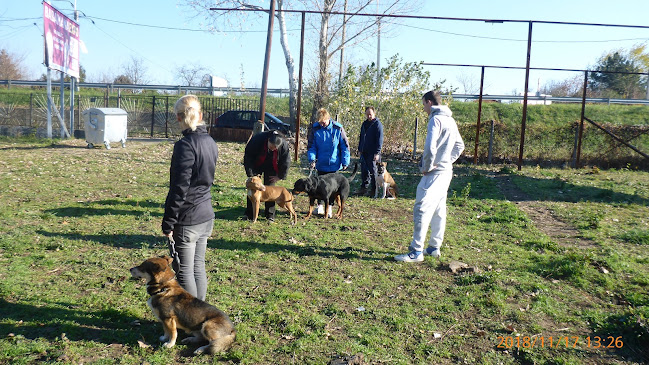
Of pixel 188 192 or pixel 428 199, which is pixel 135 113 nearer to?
pixel 428 199

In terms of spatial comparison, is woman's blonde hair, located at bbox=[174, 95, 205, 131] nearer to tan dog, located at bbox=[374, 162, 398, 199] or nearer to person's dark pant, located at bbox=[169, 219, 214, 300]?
person's dark pant, located at bbox=[169, 219, 214, 300]

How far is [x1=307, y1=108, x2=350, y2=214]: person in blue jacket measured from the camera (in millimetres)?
7754

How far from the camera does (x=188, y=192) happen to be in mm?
3580

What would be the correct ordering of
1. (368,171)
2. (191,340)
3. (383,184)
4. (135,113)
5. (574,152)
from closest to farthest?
(191,340)
(383,184)
(368,171)
(574,152)
(135,113)

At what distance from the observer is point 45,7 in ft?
55.0

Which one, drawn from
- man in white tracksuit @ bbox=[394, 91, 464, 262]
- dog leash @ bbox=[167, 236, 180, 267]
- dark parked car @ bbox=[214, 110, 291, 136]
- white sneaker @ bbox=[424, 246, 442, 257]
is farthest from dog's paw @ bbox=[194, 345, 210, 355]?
dark parked car @ bbox=[214, 110, 291, 136]

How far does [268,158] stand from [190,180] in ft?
13.0

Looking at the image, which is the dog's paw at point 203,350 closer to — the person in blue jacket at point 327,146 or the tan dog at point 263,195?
the tan dog at point 263,195

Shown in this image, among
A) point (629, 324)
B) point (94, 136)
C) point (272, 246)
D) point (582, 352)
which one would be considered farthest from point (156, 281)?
point (94, 136)

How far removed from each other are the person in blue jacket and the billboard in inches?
542

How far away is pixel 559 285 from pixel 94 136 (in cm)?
1487

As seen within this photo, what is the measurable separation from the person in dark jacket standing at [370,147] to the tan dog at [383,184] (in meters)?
0.11

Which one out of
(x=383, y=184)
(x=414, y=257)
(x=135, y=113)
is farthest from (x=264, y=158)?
(x=135, y=113)

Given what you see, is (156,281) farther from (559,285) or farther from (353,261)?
(559,285)
